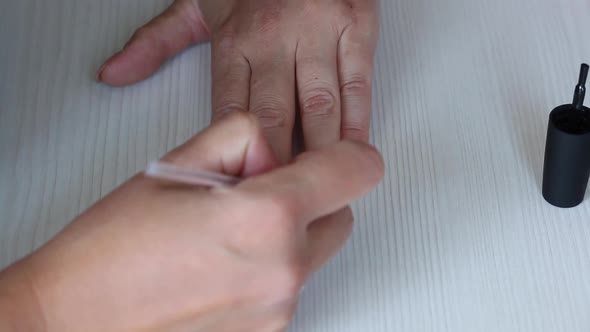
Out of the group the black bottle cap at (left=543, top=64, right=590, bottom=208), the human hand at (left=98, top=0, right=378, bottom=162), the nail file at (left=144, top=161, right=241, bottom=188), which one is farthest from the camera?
the human hand at (left=98, top=0, right=378, bottom=162)

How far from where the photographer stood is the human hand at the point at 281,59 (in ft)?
2.48

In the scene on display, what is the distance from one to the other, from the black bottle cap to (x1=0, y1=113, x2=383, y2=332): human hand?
9.6 inches

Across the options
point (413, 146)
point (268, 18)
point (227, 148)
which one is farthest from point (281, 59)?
point (227, 148)

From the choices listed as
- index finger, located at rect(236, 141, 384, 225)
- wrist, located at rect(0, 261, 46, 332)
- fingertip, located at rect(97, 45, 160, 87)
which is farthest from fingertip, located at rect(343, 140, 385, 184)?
fingertip, located at rect(97, 45, 160, 87)

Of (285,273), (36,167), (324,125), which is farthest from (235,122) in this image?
(36,167)

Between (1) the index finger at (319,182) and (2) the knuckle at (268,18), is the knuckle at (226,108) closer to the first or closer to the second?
(2) the knuckle at (268,18)

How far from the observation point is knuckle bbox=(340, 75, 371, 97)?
2.57 feet

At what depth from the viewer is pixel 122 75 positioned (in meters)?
0.83

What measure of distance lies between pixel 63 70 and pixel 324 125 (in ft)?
1.08

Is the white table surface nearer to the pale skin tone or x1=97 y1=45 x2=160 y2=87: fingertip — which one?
A: x1=97 y1=45 x2=160 y2=87: fingertip

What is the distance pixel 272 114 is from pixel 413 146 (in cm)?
15

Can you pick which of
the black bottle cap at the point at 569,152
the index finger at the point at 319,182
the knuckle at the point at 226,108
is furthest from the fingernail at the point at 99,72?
the black bottle cap at the point at 569,152

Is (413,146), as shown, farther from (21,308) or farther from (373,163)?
(21,308)

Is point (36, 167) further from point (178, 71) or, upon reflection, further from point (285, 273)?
point (285, 273)
